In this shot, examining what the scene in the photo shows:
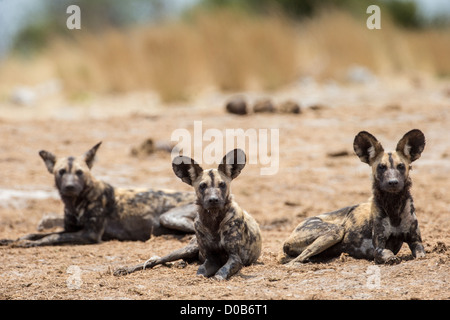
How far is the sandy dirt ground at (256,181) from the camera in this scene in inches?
235

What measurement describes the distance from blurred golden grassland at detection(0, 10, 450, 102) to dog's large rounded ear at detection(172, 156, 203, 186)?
9294 mm

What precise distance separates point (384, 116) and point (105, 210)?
6.42 m

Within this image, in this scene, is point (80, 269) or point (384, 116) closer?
point (80, 269)

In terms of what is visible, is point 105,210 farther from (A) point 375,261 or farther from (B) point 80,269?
(A) point 375,261

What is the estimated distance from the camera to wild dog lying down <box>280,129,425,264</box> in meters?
6.51

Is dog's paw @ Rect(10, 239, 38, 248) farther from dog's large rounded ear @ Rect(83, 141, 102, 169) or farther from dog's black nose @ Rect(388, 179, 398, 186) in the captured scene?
dog's black nose @ Rect(388, 179, 398, 186)

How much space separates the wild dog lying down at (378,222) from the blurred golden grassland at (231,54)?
368 inches

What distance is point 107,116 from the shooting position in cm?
1502

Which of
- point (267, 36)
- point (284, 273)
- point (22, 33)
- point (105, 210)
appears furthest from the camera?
point (22, 33)

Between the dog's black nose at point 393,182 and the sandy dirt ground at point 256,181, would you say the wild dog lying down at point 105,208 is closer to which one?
the sandy dirt ground at point 256,181

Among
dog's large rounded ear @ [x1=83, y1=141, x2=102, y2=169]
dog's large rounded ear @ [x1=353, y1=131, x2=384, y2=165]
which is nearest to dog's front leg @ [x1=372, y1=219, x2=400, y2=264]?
dog's large rounded ear @ [x1=353, y1=131, x2=384, y2=165]

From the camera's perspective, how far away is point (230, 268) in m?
6.46
